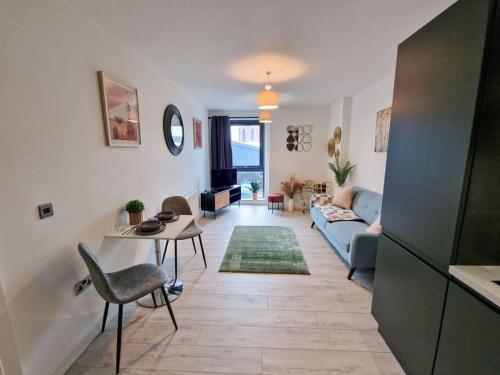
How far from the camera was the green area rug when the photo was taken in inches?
108

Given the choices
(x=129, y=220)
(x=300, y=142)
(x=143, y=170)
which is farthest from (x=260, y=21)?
(x=300, y=142)

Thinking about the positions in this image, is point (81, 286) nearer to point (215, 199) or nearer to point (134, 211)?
point (134, 211)

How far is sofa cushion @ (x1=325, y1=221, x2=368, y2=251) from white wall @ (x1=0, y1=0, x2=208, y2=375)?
7.85 feet

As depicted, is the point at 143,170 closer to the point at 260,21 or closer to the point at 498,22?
the point at 260,21

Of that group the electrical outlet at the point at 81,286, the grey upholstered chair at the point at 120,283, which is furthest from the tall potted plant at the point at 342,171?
the electrical outlet at the point at 81,286

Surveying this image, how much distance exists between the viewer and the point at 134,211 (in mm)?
2078

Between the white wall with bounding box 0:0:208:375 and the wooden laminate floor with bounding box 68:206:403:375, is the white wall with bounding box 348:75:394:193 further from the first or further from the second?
the white wall with bounding box 0:0:208:375

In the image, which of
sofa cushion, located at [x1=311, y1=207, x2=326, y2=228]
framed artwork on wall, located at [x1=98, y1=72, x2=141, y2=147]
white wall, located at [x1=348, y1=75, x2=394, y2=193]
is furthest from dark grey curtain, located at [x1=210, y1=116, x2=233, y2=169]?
framed artwork on wall, located at [x1=98, y1=72, x2=141, y2=147]

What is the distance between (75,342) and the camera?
1.54m

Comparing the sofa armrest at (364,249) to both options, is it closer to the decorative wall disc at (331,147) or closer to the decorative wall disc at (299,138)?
the decorative wall disc at (331,147)

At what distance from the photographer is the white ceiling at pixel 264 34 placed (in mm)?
1534

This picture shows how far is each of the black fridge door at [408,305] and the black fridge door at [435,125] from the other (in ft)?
0.35

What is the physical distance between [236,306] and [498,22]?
7.88ft

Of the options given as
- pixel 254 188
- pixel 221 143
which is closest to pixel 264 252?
pixel 254 188
